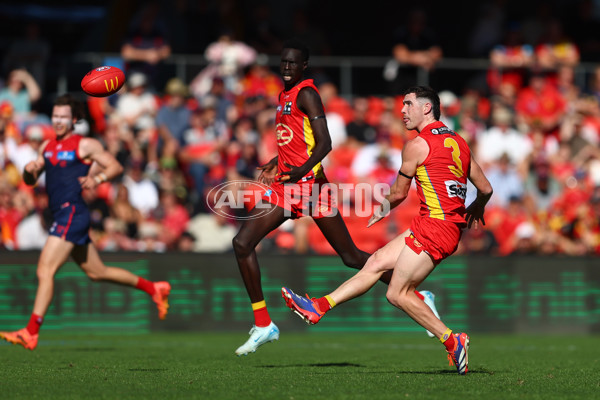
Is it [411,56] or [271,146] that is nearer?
[271,146]

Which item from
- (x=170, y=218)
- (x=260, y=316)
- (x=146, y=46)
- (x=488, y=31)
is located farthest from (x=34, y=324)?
(x=488, y=31)

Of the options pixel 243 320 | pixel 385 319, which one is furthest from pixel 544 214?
pixel 243 320

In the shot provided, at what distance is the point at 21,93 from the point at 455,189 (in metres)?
11.0

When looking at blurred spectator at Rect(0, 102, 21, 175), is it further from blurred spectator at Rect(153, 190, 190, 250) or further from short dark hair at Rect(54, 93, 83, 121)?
short dark hair at Rect(54, 93, 83, 121)

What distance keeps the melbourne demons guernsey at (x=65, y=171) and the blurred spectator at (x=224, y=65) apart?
26.0 ft

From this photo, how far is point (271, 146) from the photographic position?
17.8 metres

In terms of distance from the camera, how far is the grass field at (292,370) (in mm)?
7823

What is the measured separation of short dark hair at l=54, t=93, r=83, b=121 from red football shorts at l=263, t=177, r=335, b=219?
8.45 feet

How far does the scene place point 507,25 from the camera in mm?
22812

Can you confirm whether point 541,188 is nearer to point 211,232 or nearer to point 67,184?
point 211,232

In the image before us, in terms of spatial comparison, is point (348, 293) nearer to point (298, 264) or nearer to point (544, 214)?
point (298, 264)

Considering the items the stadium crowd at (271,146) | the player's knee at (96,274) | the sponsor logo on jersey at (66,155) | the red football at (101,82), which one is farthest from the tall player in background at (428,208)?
the stadium crowd at (271,146)

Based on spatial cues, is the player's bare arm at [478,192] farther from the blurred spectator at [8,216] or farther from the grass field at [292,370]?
the blurred spectator at [8,216]

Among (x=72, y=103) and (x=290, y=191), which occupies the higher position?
(x=72, y=103)
